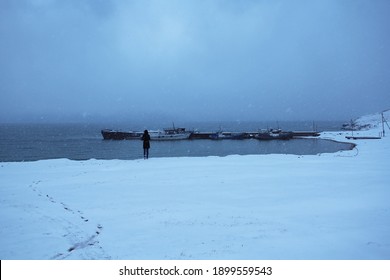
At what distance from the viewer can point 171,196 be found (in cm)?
941

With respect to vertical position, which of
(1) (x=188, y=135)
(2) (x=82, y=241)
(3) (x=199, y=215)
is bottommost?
(2) (x=82, y=241)

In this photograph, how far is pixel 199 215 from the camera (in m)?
7.45

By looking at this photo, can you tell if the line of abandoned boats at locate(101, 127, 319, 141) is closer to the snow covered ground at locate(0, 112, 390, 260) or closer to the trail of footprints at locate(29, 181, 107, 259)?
the snow covered ground at locate(0, 112, 390, 260)

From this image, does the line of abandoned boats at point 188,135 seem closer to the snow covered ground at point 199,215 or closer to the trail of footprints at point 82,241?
the snow covered ground at point 199,215

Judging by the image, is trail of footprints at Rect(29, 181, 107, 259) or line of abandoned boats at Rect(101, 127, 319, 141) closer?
trail of footprints at Rect(29, 181, 107, 259)

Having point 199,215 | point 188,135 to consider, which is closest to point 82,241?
point 199,215

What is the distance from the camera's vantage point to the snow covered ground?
5.56 m

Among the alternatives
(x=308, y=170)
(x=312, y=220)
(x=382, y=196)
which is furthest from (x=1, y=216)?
(x=308, y=170)

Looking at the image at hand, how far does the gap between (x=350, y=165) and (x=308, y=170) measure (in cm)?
286

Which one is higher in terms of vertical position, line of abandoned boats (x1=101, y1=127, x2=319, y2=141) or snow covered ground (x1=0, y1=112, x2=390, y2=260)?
line of abandoned boats (x1=101, y1=127, x2=319, y2=141)

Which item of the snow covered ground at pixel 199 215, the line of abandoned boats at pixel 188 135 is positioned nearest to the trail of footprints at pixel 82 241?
the snow covered ground at pixel 199 215

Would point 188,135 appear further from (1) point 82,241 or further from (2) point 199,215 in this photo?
(1) point 82,241

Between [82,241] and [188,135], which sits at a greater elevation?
[188,135]

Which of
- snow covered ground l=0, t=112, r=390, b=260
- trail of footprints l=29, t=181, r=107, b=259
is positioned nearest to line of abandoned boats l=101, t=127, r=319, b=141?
snow covered ground l=0, t=112, r=390, b=260
